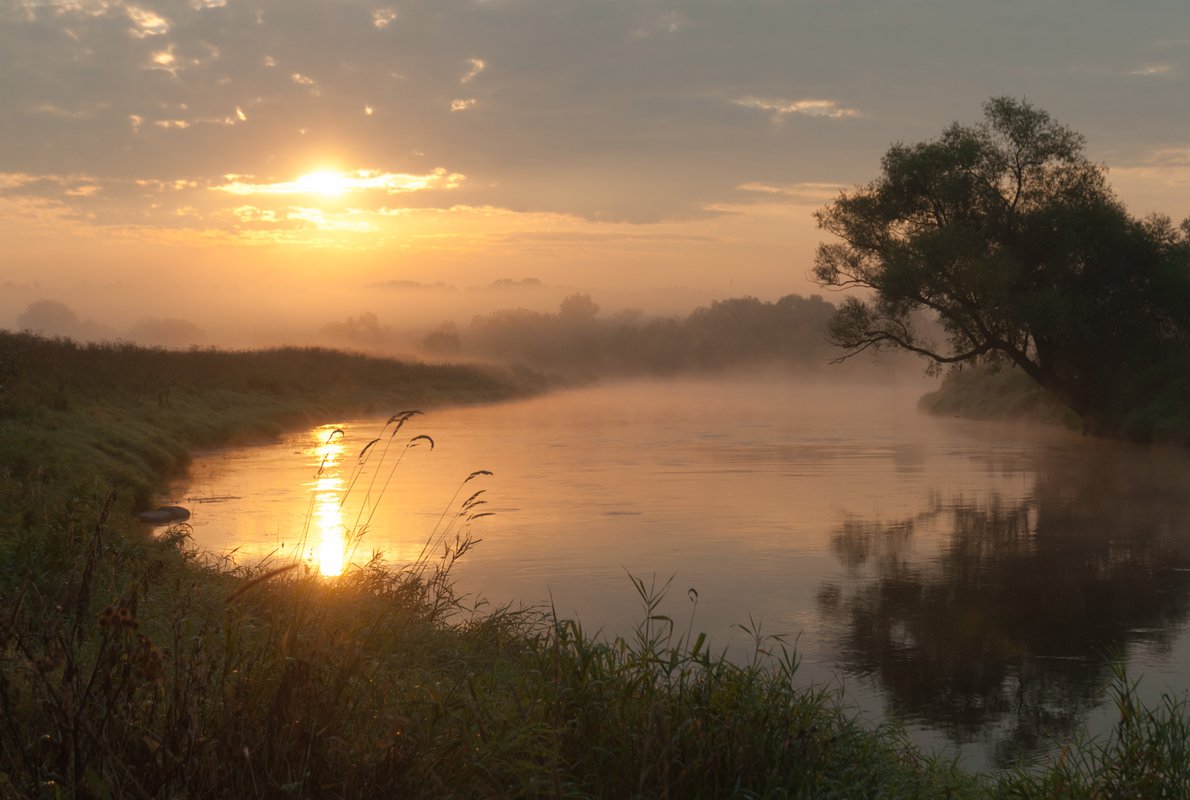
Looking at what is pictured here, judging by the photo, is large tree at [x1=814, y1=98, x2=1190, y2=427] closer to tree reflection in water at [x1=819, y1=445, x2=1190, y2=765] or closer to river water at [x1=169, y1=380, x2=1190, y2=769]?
river water at [x1=169, y1=380, x2=1190, y2=769]

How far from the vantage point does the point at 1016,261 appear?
3644 centimetres

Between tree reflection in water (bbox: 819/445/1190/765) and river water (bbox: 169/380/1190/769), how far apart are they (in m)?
0.04

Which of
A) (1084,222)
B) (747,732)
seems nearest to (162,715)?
(747,732)

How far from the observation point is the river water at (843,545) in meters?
10.7

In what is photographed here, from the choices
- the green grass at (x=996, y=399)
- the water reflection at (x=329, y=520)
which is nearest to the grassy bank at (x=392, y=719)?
the water reflection at (x=329, y=520)

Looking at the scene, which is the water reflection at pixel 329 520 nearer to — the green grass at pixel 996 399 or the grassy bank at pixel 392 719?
the grassy bank at pixel 392 719

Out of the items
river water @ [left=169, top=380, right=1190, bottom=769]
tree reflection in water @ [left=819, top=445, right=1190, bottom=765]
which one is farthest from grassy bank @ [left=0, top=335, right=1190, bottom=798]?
tree reflection in water @ [left=819, top=445, right=1190, bottom=765]

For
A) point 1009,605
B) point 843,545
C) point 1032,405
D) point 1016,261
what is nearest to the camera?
point 1009,605

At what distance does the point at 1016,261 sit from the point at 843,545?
21586mm

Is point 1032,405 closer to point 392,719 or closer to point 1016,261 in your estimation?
point 1016,261

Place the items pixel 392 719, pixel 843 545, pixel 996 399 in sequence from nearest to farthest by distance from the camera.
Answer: pixel 392 719
pixel 843 545
pixel 996 399

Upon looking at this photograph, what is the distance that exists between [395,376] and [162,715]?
72070 mm

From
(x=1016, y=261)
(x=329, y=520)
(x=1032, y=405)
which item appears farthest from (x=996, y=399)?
(x=329, y=520)

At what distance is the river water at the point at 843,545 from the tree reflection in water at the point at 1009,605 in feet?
0.14
